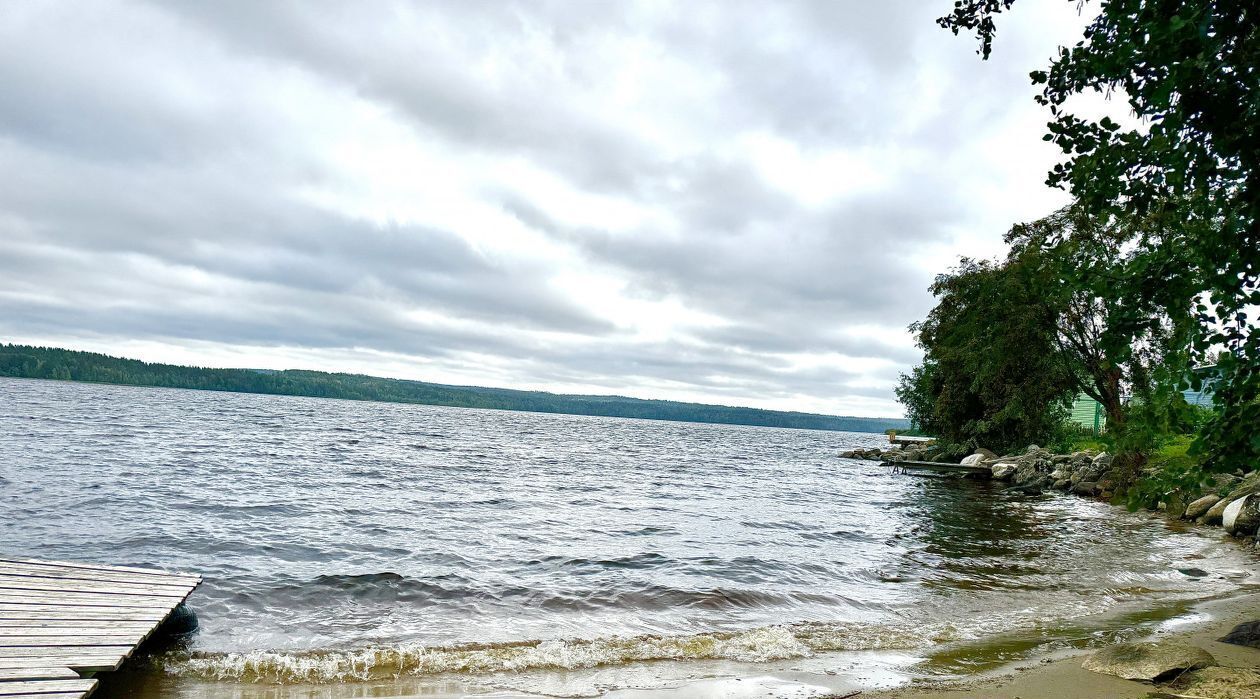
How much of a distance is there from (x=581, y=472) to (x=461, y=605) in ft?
78.1

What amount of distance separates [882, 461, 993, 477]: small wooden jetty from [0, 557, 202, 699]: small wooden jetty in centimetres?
3898

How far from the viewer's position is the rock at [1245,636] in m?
7.39

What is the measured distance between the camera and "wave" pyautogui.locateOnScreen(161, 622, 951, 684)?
6766mm

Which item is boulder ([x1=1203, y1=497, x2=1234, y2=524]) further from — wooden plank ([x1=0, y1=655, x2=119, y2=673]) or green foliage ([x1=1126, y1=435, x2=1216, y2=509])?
wooden plank ([x1=0, y1=655, x2=119, y2=673])

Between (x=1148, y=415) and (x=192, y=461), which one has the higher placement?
→ (x=1148, y=415)

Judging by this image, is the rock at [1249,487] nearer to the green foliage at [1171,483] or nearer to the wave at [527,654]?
the wave at [527,654]

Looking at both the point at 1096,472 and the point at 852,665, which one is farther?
the point at 1096,472

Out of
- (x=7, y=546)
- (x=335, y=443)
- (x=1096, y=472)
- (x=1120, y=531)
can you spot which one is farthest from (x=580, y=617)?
(x=335, y=443)

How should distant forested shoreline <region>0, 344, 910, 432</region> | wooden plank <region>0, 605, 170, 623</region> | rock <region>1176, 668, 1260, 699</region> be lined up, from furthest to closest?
distant forested shoreline <region>0, 344, 910, 432</region>
wooden plank <region>0, 605, 170, 623</region>
rock <region>1176, 668, 1260, 699</region>

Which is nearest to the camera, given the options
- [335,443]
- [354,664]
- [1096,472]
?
[354,664]

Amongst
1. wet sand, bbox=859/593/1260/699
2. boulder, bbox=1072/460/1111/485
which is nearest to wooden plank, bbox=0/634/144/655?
wet sand, bbox=859/593/1260/699

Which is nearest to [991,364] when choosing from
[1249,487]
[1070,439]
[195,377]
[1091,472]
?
[1091,472]

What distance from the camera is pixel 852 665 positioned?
288 inches

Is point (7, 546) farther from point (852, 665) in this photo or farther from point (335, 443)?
point (335, 443)
